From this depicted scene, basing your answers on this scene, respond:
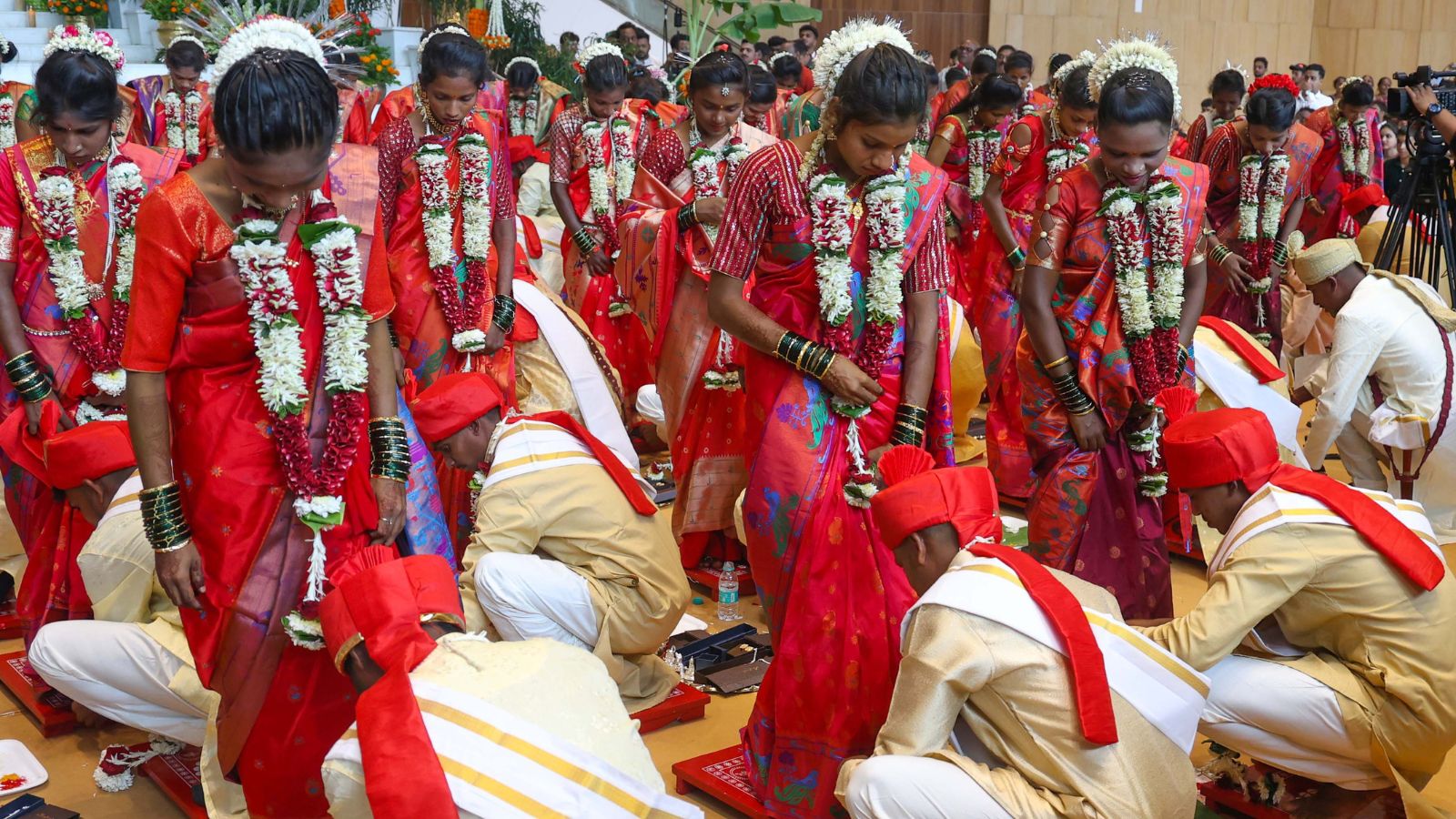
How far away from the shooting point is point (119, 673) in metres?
3.88

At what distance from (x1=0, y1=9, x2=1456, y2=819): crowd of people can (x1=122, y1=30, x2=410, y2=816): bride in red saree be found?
1 cm

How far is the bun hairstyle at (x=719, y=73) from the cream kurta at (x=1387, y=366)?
2716 mm

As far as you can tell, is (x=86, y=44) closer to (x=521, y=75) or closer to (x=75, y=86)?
(x=75, y=86)

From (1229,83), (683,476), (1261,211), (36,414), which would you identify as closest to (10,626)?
(36,414)

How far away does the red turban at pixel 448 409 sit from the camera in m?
4.18

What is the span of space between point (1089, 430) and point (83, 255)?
336 cm

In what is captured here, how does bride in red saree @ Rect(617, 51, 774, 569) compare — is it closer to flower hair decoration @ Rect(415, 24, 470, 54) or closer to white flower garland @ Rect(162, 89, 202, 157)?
flower hair decoration @ Rect(415, 24, 470, 54)

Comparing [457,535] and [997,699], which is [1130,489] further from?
[457,535]

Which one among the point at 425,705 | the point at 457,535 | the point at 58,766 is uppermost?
the point at 425,705

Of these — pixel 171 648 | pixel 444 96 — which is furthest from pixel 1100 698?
pixel 444 96

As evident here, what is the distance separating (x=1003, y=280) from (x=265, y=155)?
503 centimetres

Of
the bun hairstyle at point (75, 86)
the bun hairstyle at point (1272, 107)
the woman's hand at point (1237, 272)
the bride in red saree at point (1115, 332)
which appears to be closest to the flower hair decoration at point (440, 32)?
the bun hairstyle at point (75, 86)

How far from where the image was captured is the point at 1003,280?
718 cm

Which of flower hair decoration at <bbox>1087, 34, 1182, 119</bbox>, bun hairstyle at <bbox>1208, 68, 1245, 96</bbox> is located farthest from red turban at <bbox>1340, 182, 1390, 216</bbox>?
flower hair decoration at <bbox>1087, 34, 1182, 119</bbox>
